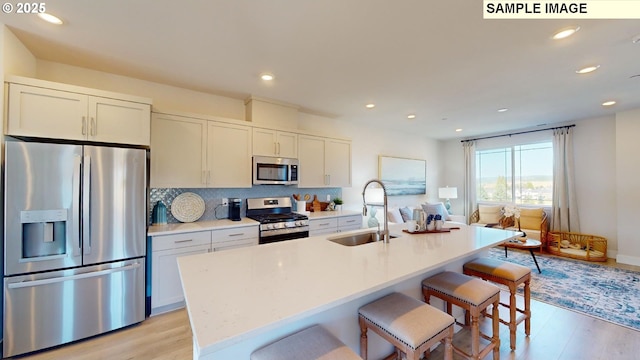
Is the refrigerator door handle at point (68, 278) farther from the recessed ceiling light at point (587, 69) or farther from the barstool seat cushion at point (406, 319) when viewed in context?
the recessed ceiling light at point (587, 69)

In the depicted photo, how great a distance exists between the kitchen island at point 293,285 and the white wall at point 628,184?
4.35 metres

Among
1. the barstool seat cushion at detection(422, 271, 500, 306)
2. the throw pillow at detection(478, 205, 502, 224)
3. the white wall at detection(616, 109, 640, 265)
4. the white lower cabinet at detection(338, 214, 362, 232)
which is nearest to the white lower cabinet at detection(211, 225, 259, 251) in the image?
the white lower cabinet at detection(338, 214, 362, 232)

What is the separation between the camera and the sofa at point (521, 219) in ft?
16.4

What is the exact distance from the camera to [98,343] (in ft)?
7.22

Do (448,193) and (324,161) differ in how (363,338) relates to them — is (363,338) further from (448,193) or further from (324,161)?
(448,193)

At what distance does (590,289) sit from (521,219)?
2394 millimetres

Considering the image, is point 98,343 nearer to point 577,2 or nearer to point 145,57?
point 145,57

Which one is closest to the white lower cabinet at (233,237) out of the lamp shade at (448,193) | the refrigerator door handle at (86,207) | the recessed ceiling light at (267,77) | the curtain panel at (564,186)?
the refrigerator door handle at (86,207)

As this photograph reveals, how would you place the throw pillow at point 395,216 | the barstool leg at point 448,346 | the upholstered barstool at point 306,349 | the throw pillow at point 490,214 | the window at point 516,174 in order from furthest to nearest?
the throw pillow at point 490,214 → the window at point 516,174 → the throw pillow at point 395,216 → the barstool leg at point 448,346 → the upholstered barstool at point 306,349

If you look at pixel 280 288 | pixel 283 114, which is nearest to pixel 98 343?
pixel 280 288

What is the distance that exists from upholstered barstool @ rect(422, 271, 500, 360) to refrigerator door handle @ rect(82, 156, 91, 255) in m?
2.88

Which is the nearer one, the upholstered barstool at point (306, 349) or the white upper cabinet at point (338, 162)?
the upholstered barstool at point (306, 349)

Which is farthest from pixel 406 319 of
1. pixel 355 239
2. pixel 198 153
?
pixel 198 153

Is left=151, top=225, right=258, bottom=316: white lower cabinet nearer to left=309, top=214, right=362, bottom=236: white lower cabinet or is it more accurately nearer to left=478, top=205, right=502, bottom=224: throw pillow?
left=309, top=214, right=362, bottom=236: white lower cabinet
